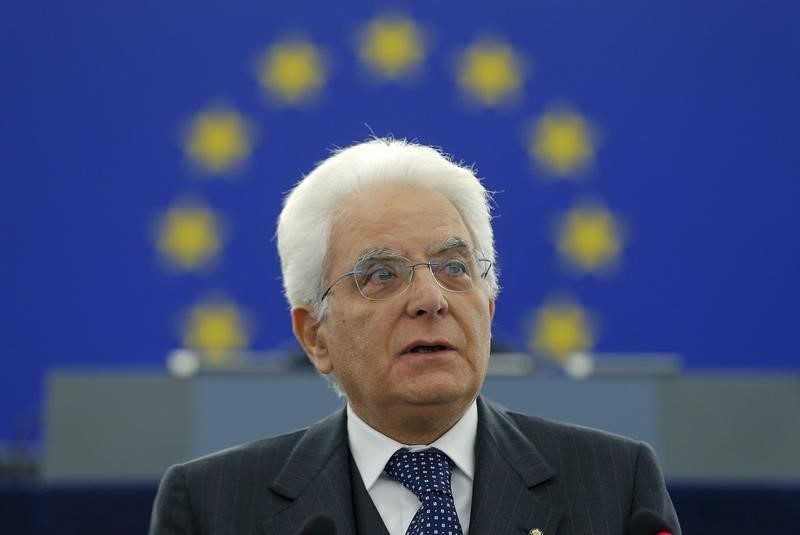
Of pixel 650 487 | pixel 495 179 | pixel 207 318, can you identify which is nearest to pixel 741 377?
pixel 650 487

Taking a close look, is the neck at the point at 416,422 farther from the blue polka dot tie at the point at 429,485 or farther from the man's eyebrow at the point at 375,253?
the man's eyebrow at the point at 375,253

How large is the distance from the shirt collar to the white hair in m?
0.19

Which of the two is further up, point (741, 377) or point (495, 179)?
point (495, 179)

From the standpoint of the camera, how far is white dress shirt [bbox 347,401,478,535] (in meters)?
1.60

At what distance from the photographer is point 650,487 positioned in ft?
5.27

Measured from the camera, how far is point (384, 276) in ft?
5.34

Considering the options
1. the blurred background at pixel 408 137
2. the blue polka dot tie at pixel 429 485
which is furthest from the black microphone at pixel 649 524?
the blurred background at pixel 408 137

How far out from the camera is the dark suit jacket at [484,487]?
1570 millimetres

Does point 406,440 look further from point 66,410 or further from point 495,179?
point 495,179

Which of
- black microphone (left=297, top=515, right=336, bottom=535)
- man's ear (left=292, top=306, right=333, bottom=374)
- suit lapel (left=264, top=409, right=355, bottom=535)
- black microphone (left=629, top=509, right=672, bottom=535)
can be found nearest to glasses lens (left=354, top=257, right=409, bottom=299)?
man's ear (left=292, top=306, right=333, bottom=374)

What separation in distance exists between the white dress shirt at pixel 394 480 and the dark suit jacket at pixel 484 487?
0.02 metres

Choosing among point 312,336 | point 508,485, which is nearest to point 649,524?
point 508,485

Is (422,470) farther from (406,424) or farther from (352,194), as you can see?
(352,194)

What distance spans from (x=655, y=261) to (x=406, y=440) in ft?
11.1
